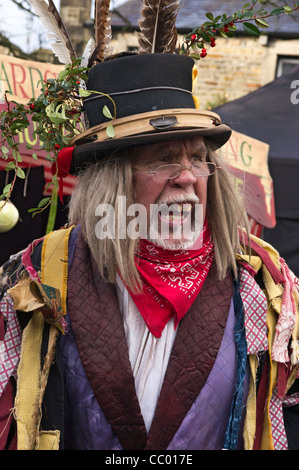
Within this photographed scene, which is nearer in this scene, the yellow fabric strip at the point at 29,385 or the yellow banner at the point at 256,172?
the yellow fabric strip at the point at 29,385

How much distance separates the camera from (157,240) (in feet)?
6.44

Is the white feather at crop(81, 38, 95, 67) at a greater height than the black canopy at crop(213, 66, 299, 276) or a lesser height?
greater

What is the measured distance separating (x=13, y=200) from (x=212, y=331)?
2030mm

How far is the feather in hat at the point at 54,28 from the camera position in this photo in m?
2.08

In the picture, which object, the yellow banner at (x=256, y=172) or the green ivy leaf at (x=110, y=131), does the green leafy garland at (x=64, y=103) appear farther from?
the yellow banner at (x=256, y=172)

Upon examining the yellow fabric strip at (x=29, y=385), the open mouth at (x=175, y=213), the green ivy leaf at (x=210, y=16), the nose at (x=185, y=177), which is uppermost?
the green ivy leaf at (x=210, y=16)

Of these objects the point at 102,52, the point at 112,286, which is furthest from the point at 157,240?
the point at 102,52

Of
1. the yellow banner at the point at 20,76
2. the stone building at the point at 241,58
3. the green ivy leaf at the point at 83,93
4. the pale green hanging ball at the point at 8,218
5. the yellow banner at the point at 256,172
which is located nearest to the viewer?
the green ivy leaf at the point at 83,93

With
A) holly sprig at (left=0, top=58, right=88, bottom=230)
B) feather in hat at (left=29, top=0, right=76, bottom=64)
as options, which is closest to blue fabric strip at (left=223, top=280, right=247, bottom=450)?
holly sprig at (left=0, top=58, right=88, bottom=230)

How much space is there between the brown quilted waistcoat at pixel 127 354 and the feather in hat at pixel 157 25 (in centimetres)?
79

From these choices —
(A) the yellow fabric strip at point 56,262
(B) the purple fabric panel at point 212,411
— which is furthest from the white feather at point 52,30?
(B) the purple fabric panel at point 212,411

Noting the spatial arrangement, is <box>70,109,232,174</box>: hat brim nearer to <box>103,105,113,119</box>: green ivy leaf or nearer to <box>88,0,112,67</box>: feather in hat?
<box>103,105,113,119</box>: green ivy leaf

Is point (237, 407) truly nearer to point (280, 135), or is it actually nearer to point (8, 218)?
point (8, 218)

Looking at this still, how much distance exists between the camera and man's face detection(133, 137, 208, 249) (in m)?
1.94
